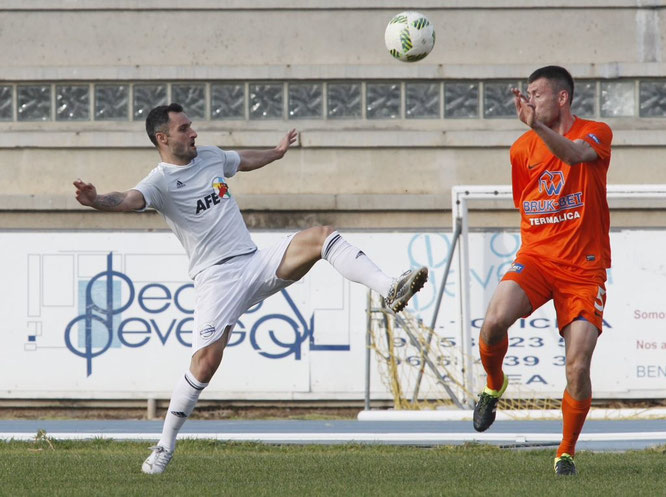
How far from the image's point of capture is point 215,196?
839 cm

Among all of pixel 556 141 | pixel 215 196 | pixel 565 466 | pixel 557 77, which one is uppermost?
pixel 557 77

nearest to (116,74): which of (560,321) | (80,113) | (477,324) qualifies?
(80,113)

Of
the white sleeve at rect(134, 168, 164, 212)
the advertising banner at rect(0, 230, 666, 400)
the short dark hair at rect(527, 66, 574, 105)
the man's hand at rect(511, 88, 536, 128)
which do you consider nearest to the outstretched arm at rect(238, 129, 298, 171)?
the white sleeve at rect(134, 168, 164, 212)

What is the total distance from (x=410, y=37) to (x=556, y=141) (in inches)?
113

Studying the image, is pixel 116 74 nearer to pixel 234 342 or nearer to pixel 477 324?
pixel 234 342

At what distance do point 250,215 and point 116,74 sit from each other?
300cm

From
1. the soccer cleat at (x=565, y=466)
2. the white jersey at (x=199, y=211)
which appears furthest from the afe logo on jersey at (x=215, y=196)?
the soccer cleat at (x=565, y=466)

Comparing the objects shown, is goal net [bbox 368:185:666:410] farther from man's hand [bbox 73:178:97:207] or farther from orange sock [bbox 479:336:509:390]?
man's hand [bbox 73:178:97:207]

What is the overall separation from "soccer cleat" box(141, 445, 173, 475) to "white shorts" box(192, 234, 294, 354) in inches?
26.8

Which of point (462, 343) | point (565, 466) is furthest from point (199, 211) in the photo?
point (462, 343)

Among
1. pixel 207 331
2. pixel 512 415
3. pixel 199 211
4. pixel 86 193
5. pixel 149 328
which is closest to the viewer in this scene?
pixel 86 193

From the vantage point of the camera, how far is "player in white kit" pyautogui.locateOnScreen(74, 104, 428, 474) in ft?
26.2

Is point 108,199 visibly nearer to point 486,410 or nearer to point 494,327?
point 494,327

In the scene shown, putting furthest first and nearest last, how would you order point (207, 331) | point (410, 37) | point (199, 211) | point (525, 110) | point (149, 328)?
point (149, 328)
point (410, 37)
point (199, 211)
point (207, 331)
point (525, 110)
